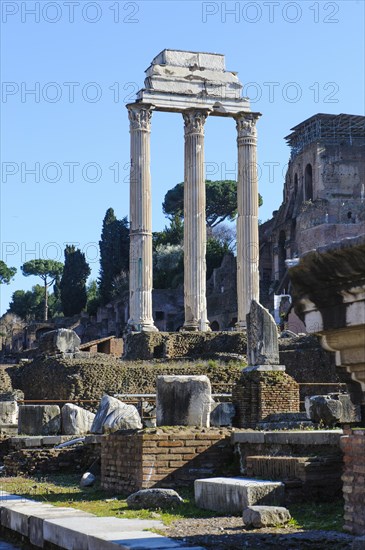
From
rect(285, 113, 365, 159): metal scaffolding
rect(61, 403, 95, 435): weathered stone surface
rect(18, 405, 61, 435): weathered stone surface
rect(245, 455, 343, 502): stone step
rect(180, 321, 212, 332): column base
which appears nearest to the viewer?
rect(245, 455, 343, 502): stone step

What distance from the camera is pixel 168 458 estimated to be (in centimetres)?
952

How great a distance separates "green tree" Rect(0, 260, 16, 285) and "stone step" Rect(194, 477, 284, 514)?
77963mm

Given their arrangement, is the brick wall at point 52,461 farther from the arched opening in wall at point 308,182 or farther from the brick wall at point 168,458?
the arched opening in wall at point 308,182

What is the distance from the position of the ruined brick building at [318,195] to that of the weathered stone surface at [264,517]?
4615 centimetres

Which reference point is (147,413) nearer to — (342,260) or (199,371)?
(199,371)

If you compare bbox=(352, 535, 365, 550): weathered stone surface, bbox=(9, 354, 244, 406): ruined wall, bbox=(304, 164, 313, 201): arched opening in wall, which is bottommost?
bbox=(352, 535, 365, 550): weathered stone surface

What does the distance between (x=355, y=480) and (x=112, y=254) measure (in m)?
54.0

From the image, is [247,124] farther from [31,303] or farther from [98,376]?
[31,303]

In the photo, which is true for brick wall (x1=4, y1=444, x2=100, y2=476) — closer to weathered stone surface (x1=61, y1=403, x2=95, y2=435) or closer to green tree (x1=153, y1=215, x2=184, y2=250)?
weathered stone surface (x1=61, y1=403, x2=95, y2=435)

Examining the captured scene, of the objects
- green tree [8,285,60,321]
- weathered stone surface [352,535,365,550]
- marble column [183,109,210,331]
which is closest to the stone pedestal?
weathered stone surface [352,535,365,550]

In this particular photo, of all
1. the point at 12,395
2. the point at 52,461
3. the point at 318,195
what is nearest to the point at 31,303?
the point at 318,195

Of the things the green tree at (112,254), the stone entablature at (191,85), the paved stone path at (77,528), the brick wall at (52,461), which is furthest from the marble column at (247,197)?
the paved stone path at (77,528)

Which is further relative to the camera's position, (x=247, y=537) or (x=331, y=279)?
(x=247, y=537)

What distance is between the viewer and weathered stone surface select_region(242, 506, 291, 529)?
6.78 metres
